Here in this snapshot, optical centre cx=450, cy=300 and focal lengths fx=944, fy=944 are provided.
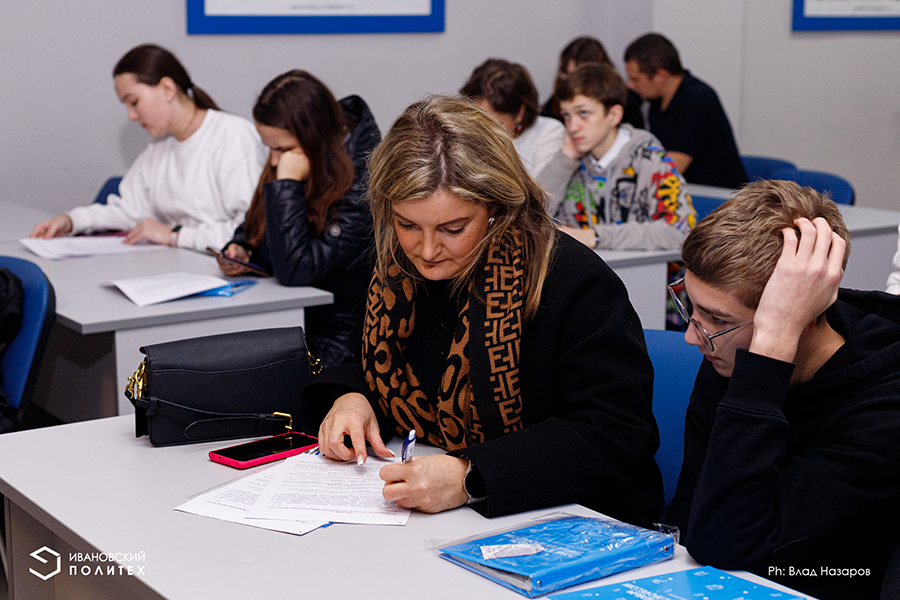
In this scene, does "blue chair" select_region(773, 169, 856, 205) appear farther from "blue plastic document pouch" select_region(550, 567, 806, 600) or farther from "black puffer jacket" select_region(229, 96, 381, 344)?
"blue plastic document pouch" select_region(550, 567, 806, 600)

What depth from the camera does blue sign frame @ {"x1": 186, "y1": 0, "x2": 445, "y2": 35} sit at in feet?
15.0

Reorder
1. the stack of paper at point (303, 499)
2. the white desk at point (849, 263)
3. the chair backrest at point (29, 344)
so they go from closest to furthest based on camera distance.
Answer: the stack of paper at point (303, 499) → the chair backrest at point (29, 344) → the white desk at point (849, 263)

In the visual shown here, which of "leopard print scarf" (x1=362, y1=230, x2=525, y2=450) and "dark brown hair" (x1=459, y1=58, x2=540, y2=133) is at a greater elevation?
"dark brown hair" (x1=459, y1=58, x2=540, y2=133)

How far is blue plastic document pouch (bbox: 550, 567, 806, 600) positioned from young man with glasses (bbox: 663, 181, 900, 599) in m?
0.05

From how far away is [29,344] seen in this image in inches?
87.9

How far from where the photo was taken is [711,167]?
4.73 metres

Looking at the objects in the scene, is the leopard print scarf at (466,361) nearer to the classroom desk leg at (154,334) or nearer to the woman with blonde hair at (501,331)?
the woman with blonde hair at (501,331)

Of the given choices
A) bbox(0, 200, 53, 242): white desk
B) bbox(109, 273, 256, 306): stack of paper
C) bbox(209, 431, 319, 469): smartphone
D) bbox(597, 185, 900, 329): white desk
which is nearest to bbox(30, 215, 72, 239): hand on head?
bbox(0, 200, 53, 242): white desk

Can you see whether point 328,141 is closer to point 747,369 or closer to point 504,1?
point 747,369

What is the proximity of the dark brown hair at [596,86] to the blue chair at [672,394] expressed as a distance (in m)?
1.79

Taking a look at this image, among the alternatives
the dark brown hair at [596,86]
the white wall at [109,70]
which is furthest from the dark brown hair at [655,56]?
the dark brown hair at [596,86]

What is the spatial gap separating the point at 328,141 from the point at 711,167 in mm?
2540

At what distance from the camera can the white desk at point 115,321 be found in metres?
2.39

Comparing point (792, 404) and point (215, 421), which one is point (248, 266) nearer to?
point (215, 421)
